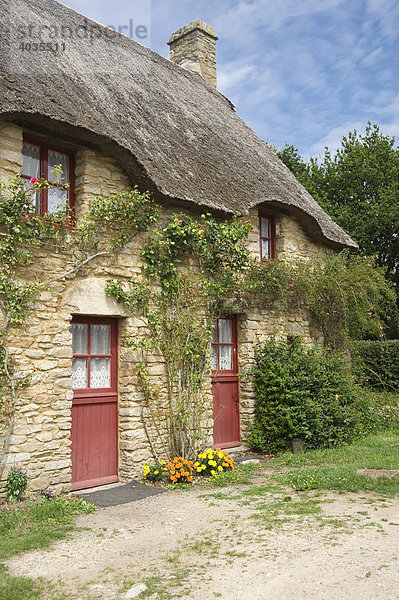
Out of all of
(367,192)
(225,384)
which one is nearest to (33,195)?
(225,384)

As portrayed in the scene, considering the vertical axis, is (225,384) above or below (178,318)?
below

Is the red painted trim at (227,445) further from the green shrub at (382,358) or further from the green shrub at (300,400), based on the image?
the green shrub at (382,358)

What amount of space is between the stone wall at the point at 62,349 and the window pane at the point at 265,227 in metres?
3.21

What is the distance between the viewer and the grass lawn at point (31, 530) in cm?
343

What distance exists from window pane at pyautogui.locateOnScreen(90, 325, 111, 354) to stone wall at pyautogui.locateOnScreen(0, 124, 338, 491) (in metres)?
0.17

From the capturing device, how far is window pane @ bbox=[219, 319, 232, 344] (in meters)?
8.35

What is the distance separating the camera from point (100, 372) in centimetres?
646

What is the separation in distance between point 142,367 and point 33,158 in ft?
9.16

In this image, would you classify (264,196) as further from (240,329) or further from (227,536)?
(227,536)

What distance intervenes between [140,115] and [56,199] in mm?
2172

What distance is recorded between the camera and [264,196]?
8500 millimetres

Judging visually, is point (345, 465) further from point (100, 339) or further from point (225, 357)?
point (100, 339)

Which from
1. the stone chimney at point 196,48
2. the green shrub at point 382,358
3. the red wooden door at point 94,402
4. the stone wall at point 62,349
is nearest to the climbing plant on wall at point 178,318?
the stone wall at point 62,349

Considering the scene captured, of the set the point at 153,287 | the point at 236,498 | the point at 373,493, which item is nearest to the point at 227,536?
the point at 236,498
